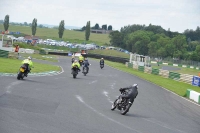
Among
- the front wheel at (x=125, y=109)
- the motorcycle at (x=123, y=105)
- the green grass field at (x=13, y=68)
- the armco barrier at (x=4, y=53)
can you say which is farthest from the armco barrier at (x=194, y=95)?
the armco barrier at (x=4, y=53)

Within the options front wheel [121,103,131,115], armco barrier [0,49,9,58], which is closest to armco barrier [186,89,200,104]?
front wheel [121,103,131,115]

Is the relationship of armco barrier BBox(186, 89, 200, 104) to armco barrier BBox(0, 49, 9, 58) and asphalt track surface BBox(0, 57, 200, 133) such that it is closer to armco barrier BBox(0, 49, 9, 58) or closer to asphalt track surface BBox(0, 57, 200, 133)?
asphalt track surface BBox(0, 57, 200, 133)

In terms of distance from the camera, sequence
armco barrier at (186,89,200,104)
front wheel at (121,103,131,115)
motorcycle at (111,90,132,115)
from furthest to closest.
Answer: armco barrier at (186,89,200,104), motorcycle at (111,90,132,115), front wheel at (121,103,131,115)

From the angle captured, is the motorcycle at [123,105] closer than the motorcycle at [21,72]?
Yes

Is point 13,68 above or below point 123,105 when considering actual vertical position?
above

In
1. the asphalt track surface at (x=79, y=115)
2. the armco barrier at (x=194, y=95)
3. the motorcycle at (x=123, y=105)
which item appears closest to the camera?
the asphalt track surface at (x=79, y=115)

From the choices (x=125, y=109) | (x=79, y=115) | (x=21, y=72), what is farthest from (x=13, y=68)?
(x=79, y=115)

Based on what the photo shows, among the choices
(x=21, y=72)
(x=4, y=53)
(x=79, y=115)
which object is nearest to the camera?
(x=79, y=115)

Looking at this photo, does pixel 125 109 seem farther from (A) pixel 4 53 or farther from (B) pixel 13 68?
(A) pixel 4 53

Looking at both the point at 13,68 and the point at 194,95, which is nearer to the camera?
the point at 194,95

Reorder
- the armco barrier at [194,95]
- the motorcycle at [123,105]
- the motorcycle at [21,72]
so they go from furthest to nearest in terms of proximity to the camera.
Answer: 1. the armco barrier at [194,95]
2. the motorcycle at [21,72]
3. the motorcycle at [123,105]

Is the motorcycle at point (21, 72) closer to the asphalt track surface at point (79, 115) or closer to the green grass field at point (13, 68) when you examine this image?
the green grass field at point (13, 68)

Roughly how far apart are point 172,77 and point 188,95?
60.2 feet

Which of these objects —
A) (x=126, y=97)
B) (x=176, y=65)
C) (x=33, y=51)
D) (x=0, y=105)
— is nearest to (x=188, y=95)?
(x=126, y=97)
